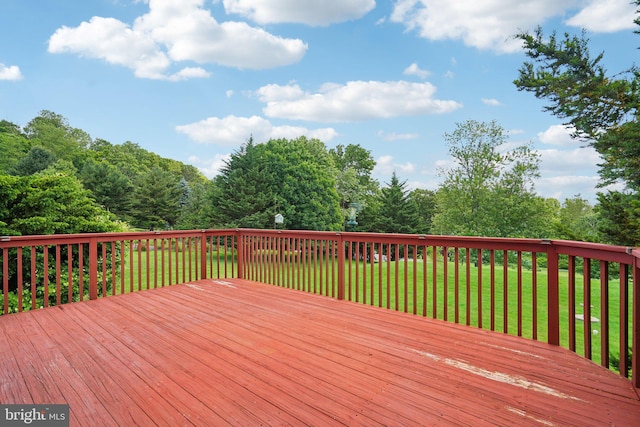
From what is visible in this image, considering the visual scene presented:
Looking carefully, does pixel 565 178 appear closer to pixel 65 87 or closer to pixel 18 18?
pixel 18 18

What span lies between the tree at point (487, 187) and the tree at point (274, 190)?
20.8 ft

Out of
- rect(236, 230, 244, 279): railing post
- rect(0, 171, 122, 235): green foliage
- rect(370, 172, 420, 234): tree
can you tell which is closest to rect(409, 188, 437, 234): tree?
rect(370, 172, 420, 234): tree

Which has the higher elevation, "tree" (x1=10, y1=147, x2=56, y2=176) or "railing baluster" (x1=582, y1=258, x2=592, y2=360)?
"tree" (x1=10, y1=147, x2=56, y2=176)

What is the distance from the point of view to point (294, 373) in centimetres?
197

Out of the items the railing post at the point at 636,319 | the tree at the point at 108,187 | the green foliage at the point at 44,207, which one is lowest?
the railing post at the point at 636,319

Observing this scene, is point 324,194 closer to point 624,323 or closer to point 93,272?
point 93,272

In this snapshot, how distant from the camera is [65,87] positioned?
23.2m

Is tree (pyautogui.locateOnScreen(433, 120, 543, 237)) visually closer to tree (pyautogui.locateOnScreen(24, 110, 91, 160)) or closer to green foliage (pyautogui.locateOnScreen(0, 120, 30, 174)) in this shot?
green foliage (pyautogui.locateOnScreen(0, 120, 30, 174))

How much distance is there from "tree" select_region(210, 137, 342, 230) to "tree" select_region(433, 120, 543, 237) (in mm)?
6339

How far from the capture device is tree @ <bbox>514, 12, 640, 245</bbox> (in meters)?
5.53

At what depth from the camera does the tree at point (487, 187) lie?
15094 millimetres

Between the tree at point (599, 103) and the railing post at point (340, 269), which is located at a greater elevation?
the tree at point (599, 103)

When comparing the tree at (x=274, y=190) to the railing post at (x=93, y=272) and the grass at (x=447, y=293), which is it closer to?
the grass at (x=447, y=293)

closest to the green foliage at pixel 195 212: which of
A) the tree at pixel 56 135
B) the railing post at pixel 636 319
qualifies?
the tree at pixel 56 135
